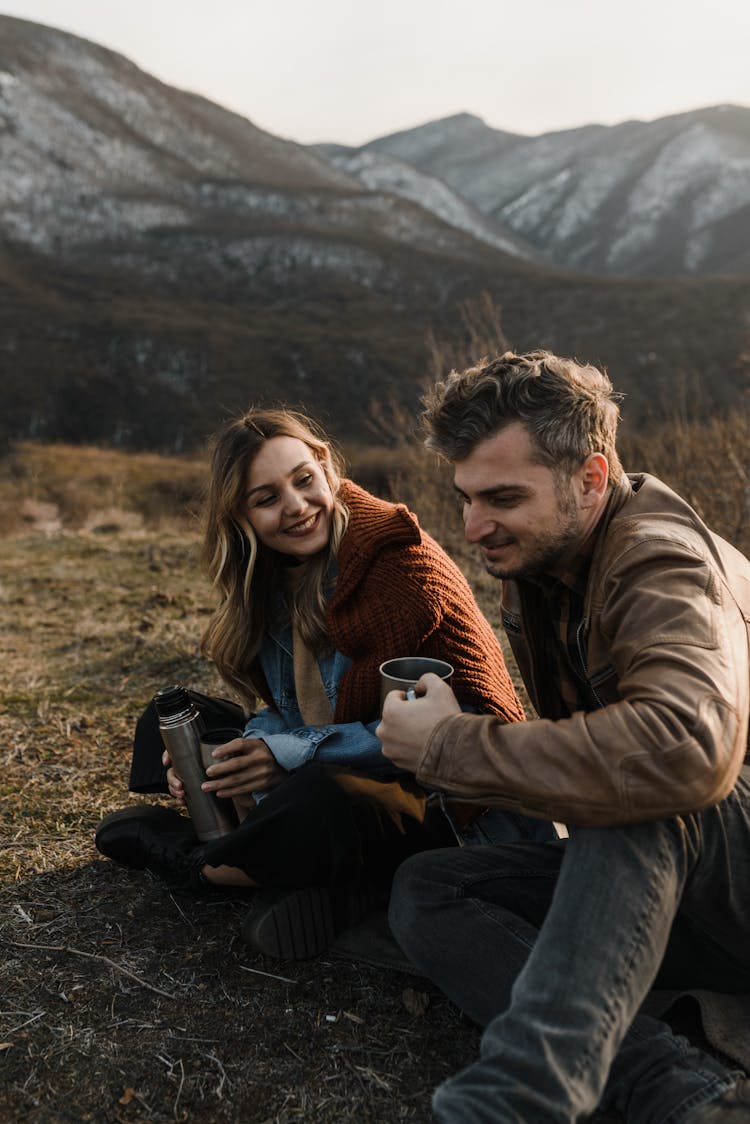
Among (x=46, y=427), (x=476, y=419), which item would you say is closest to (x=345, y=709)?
(x=476, y=419)

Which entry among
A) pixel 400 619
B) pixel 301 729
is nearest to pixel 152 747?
pixel 301 729

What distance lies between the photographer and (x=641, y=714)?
160 cm

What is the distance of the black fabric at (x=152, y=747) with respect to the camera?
3.09 meters

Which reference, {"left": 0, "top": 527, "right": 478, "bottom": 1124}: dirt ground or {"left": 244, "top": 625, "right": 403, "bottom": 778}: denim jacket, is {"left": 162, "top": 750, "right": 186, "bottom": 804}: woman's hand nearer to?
{"left": 244, "top": 625, "right": 403, "bottom": 778}: denim jacket

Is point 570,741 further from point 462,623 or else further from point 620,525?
point 462,623

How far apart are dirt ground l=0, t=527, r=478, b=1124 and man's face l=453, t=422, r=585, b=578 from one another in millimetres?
1301

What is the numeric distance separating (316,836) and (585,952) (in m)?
0.94

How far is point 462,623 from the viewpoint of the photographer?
108 inches

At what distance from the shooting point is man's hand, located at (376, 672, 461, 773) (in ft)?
6.21

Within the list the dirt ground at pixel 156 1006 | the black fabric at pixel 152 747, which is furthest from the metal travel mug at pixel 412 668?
the black fabric at pixel 152 747

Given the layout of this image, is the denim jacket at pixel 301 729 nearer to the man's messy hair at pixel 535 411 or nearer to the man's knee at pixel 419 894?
the man's knee at pixel 419 894

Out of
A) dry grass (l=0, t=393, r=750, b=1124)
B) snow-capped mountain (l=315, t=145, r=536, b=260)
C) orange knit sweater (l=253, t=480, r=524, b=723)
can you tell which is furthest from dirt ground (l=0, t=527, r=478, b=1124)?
snow-capped mountain (l=315, t=145, r=536, b=260)

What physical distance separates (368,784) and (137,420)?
47276mm

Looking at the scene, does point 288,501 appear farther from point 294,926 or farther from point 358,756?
point 294,926
